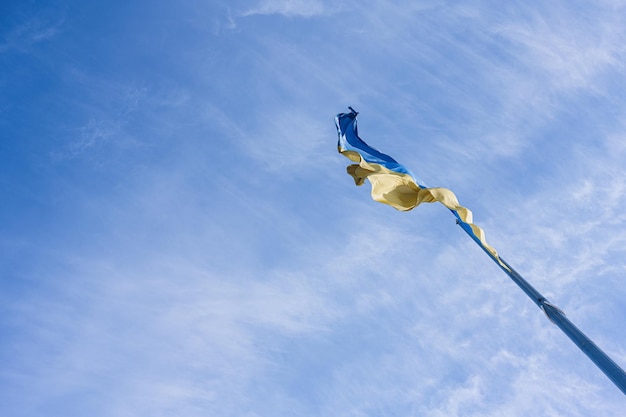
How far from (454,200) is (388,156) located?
352 centimetres

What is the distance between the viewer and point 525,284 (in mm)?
10555

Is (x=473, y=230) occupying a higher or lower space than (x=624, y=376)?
higher

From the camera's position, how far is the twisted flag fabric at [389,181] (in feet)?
40.3

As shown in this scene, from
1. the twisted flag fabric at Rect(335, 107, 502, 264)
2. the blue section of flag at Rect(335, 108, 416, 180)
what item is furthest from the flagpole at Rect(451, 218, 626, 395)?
the blue section of flag at Rect(335, 108, 416, 180)

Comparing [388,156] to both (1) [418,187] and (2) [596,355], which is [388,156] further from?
(2) [596,355]

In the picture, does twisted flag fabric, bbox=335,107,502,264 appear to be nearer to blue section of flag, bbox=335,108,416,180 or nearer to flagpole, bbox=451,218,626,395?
blue section of flag, bbox=335,108,416,180

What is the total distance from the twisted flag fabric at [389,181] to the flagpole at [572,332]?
0.68 meters

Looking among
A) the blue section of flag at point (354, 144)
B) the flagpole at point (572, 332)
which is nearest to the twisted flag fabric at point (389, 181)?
the blue section of flag at point (354, 144)

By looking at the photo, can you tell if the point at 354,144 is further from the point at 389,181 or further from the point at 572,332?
the point at 572,332

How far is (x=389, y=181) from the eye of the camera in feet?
47.9

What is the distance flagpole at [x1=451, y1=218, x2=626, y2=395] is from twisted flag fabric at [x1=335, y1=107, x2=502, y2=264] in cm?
68

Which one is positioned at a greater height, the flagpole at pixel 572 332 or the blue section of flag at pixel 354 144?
the blue section of flag at pixel 354 144

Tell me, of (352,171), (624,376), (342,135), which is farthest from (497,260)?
(342,135)

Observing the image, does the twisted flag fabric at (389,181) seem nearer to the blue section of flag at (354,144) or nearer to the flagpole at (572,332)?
the blue section of flag at (354,144)
